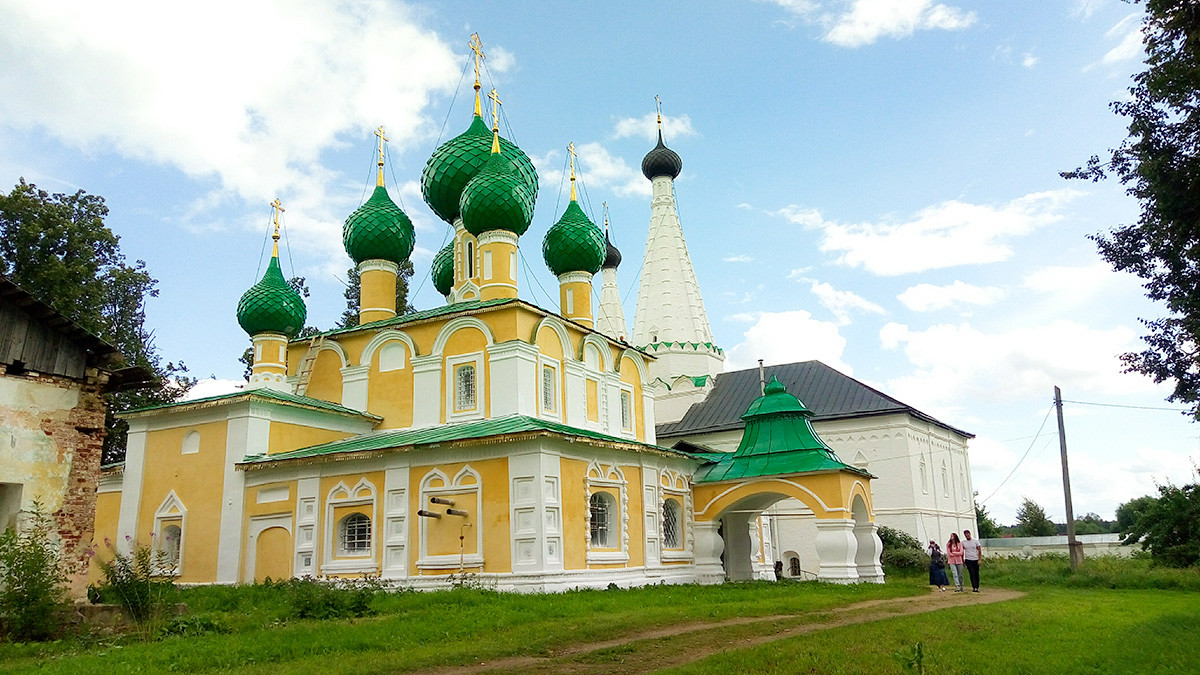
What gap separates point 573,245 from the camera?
20.8 metres

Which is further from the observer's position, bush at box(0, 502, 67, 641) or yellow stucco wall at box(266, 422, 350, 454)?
yellow stucco wall at box(266, 422, 350, 454)

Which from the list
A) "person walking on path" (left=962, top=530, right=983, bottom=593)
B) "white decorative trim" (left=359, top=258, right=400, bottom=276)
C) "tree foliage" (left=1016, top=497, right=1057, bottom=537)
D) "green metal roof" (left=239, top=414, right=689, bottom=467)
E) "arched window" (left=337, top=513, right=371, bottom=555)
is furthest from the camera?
"tree foliage" (left=1016, top=497, right=1057, bottom=537)

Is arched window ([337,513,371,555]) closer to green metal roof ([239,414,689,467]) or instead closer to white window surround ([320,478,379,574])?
white window surround ([320,478,379,574])

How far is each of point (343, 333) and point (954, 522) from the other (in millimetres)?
19943

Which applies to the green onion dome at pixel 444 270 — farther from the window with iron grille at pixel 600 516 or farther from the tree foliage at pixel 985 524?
the tree foliage at pixel 985 524

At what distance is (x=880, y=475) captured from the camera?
85.5 feet

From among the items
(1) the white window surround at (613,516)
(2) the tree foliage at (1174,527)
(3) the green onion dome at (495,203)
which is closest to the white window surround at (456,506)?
(1) the white window surround at (613,516)

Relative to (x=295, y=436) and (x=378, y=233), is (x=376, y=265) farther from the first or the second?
(x=295, y=436)

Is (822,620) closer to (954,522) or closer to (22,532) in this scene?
(22,532)

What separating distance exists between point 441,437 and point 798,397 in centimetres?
1613

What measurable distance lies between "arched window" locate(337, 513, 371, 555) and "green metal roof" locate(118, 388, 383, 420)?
2595 mm

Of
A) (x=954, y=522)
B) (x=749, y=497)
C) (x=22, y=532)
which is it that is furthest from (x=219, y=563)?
(x=954, y=522)

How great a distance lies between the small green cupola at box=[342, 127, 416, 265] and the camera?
2027 centimetres

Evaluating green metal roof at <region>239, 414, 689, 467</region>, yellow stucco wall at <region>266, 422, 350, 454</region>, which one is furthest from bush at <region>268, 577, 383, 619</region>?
yellow stucco wall at <region>266, 422, 350, 454</region>
